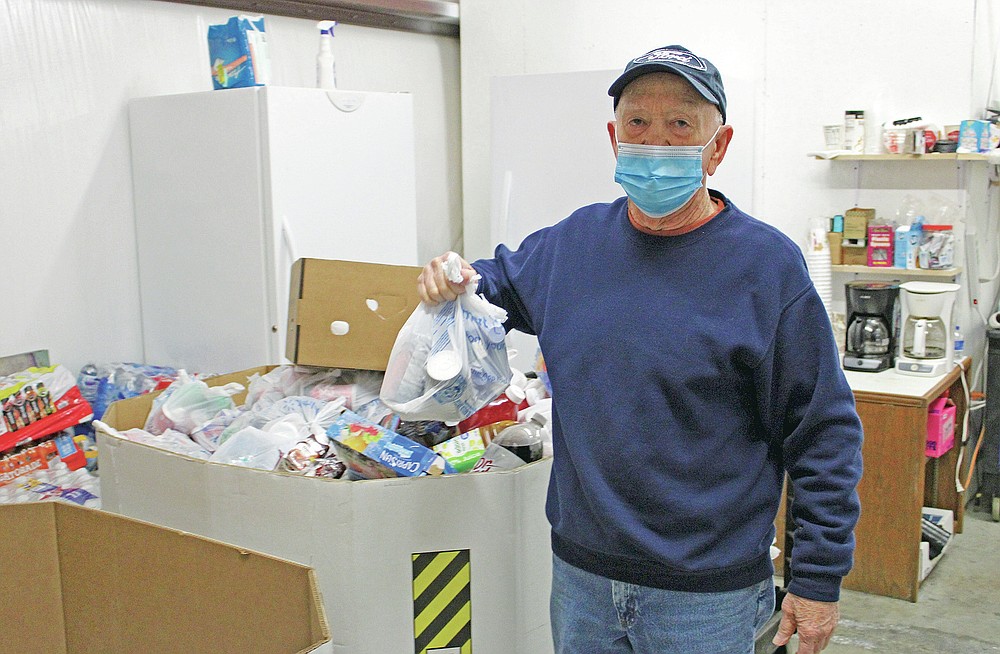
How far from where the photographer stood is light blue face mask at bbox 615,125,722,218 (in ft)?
4.85

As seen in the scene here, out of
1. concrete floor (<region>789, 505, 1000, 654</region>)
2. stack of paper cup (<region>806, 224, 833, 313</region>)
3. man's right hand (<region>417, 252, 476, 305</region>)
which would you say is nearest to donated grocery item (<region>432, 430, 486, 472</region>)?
man's right hand (<region>417, 252, 476, 305</region>)

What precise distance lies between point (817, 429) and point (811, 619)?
0.28 m

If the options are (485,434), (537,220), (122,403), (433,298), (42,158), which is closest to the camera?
(433,298)

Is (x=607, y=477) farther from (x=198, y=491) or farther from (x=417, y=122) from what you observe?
(x=417, y=122)

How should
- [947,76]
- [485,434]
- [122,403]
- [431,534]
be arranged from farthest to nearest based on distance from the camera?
[947,76], [122,403], [485,434], [431,534]

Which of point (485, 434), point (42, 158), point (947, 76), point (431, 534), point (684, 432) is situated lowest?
point (431, 534)

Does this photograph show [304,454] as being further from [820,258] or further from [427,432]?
[820,258]

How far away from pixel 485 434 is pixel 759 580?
73cm

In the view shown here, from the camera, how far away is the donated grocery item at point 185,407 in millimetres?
2295

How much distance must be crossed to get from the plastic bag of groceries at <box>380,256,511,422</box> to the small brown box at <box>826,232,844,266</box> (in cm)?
268

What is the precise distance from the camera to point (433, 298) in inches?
68.2

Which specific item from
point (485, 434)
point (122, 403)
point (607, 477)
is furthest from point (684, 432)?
point (122, 403)

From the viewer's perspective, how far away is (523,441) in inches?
80.0

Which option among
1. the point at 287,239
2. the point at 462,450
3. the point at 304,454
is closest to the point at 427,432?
the point at 462,450
